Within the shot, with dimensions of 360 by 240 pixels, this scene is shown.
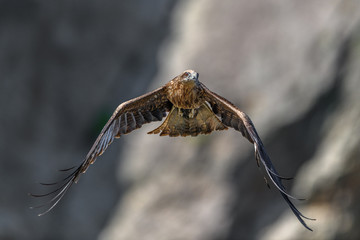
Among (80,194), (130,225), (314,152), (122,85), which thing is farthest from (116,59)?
(314,152)

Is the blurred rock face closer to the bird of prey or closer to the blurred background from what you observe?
the blurred background

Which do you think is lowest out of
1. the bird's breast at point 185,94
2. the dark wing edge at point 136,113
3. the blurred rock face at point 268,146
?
the bird's breast at point 185,94

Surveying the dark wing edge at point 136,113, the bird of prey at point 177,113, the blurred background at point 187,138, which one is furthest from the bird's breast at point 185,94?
the blurred background at point 187,138

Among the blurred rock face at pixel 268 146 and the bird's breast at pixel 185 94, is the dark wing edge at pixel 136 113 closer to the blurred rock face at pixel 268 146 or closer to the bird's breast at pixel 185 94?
the bird's breast at pixel 185 94

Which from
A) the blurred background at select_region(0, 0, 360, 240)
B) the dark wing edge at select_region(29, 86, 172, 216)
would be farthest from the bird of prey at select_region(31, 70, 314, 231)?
the blurred background at select_region(0, 0, 360, 240)

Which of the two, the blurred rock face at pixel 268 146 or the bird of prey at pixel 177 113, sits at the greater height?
the blurred rock face at pixel 268 146

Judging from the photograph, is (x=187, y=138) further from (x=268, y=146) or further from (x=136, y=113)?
(x=136, y=113)

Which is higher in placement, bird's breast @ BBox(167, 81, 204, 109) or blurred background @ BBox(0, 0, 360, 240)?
blurred background @ BBox(0, 0, 360, 240)

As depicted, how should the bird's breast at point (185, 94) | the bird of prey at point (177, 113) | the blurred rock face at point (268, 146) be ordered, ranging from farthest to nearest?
the blurred rock face at point (268, 146)
the bird of prey at point (177, 113)
the bird's breast at point (185, 94)
